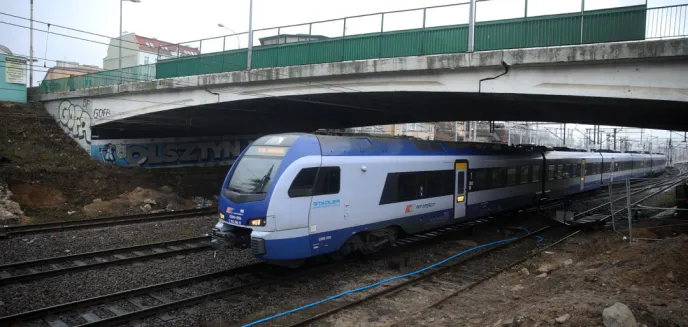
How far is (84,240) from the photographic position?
13.4m

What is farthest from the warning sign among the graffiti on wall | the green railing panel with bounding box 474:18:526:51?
the green railing panel with bounding box 474:18:526:51

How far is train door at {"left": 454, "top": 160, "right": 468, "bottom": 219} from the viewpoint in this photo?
13.3 metres

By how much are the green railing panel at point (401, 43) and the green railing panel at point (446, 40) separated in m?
0.26

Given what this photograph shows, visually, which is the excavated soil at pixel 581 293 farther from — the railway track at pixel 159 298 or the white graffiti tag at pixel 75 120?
the white graffiti tag at pixel 75 120

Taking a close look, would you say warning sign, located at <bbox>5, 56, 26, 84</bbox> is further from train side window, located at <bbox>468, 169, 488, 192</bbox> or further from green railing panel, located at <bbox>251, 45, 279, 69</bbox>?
train side window, located at <bbox>468, 169, 488, 192</bbox>

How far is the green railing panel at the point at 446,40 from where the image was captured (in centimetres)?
1300

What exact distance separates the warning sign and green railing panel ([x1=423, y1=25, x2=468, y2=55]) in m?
25.1

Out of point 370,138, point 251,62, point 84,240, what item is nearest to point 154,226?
point 84,240

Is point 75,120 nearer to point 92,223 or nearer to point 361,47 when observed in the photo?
point 92,223

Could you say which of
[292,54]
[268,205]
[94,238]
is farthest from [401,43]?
[94,238]

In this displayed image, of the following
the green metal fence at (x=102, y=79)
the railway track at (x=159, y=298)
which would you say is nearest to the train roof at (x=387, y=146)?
the railway track at (x=159, y=298)

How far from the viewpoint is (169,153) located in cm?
2898

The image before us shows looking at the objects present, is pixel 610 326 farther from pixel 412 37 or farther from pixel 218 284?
pixel 412 37

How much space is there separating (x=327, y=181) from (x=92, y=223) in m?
11.2
